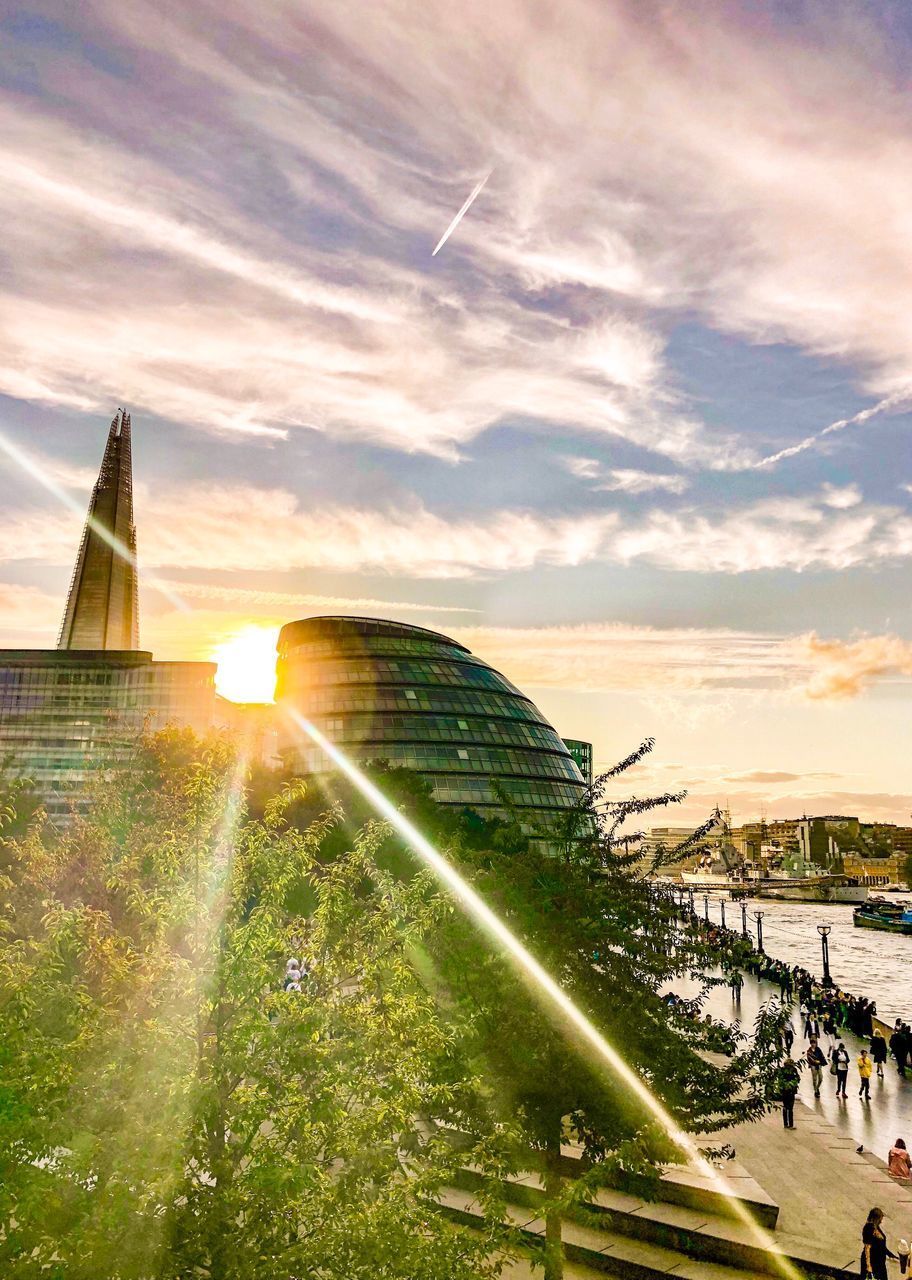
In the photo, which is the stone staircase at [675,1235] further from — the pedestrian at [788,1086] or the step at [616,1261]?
the pedestrian at [788,1086]

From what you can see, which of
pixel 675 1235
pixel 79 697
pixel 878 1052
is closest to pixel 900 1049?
pixel 878 1052

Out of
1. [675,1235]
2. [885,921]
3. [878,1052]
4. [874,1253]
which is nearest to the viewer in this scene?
[874,1253]

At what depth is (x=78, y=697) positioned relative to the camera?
150 meters

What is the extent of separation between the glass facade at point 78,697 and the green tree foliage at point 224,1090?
13947 cm

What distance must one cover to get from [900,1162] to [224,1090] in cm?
1749

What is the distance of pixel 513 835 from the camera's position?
56.2 ft

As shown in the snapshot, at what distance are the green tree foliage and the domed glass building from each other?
6631 cm

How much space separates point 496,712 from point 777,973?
3950 cm

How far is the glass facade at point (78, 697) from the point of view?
145 meters

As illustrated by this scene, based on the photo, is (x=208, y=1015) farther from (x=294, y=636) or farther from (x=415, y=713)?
(x=294, y=636)

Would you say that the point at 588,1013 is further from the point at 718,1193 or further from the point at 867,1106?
the point at 867,1106

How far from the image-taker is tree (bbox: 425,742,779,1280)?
1433 cm

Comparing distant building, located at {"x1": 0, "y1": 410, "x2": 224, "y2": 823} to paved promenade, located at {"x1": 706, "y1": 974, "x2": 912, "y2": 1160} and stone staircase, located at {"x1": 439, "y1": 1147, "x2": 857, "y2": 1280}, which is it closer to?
paved promenade, located at {"x1": 706, "y1": 974, "x2": 912, "y2": 1160}

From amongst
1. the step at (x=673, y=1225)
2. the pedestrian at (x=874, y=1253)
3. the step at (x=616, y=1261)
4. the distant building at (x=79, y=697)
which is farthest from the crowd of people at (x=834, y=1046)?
the distant building at (x=79, y=697)
